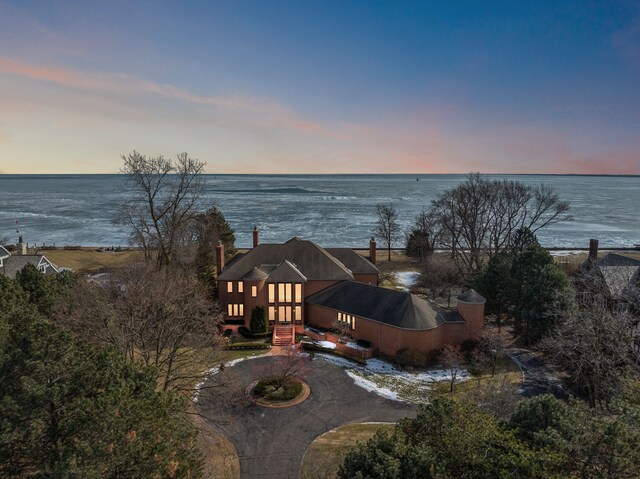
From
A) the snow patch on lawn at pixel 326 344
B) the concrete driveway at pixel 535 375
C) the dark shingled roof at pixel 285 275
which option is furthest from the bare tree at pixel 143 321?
the concrete driveway at pixel 535 375

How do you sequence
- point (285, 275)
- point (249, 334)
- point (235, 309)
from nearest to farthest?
point (249, 334) < point (285, 275) < point (235, 309)

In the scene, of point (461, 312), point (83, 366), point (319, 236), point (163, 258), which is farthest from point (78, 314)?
point (319, 236)

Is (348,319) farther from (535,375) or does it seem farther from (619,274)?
(619,274)

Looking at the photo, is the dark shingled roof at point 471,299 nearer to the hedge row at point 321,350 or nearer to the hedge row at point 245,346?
the hedge row at point 321,350

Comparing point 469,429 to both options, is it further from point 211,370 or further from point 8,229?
point 8,229

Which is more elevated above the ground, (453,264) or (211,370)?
(453,264)

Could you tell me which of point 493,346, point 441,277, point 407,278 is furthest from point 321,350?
point 407,278

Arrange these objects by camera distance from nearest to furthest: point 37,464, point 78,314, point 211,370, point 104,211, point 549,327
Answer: point 37,464
point 78,314
point 211,370
point 549,327
point 104,211

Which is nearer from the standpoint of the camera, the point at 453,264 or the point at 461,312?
the point at 461,312
